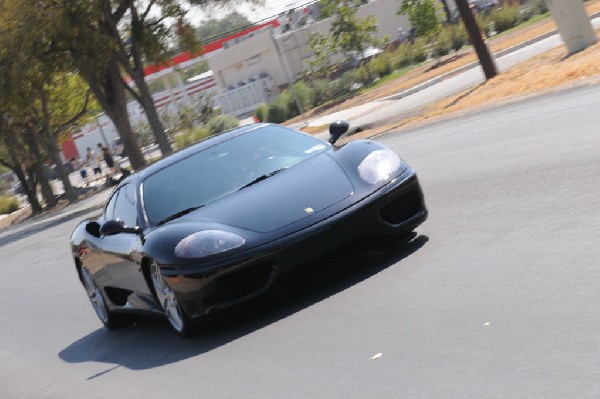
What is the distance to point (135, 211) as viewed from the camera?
9031mm

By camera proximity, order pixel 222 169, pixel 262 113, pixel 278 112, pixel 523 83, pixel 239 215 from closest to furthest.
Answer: pixel 239 215 → pixel 222 169 → pixel 523 83 → pixel 278 112 → pixel 262 113

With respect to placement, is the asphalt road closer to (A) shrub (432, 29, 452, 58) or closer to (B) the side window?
(B) the side window

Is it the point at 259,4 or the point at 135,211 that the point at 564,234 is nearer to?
the point at 135,211

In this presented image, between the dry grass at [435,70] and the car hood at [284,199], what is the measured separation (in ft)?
82.3

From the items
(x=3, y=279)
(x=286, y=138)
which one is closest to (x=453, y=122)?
(x=3, y=279)

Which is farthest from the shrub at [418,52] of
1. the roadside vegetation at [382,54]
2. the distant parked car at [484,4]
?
the distant parked car at [484,4]

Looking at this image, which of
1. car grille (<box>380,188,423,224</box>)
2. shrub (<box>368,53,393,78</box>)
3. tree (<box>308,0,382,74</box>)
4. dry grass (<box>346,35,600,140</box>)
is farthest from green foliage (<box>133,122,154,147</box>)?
car grille (<box>380,188,423,224</box>)

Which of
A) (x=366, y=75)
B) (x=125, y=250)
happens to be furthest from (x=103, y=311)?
(x=366, y=75)

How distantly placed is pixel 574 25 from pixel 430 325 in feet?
61.4

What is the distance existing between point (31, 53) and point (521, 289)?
35.3 m

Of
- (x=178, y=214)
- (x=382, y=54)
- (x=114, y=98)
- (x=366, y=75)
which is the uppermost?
(x=114, y=98)

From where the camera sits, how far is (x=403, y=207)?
8531 millimetres

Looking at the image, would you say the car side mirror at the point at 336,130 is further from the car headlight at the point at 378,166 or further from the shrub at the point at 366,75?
the shrub at the point at 366,75

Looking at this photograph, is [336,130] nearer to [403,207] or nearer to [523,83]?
[403,207]
